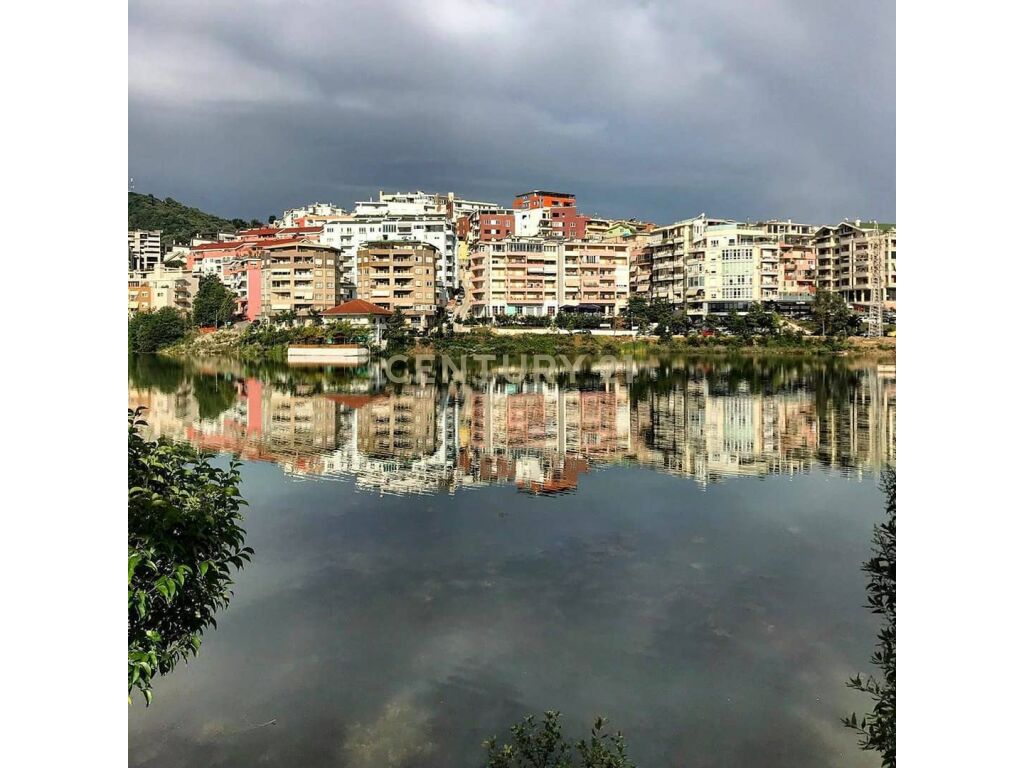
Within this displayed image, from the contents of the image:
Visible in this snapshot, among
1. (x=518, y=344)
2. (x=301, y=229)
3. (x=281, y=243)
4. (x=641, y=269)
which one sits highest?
(x=301, y=229)

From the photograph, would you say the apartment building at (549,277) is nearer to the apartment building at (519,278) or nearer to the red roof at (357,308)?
the apartment building at (519,278)

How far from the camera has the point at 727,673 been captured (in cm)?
271

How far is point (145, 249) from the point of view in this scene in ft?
28.3

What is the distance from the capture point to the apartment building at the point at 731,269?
28.6 feet

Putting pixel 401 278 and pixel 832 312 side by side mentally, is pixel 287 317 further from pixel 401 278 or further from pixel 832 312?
pixel 832 312

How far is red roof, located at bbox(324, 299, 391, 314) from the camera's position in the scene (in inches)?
362

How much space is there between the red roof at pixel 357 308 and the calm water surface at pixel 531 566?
1.04 meters

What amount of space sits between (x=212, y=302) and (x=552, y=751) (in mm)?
8454

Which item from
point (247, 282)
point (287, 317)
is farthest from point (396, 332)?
point (247, 282)

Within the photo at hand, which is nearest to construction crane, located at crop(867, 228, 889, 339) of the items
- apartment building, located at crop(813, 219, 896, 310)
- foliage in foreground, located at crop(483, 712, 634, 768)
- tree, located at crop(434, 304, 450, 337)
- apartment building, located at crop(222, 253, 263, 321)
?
apartment building, located at crop(813, 219, 896, 310)

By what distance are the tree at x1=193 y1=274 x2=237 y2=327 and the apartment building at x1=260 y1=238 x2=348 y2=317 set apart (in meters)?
0.48
